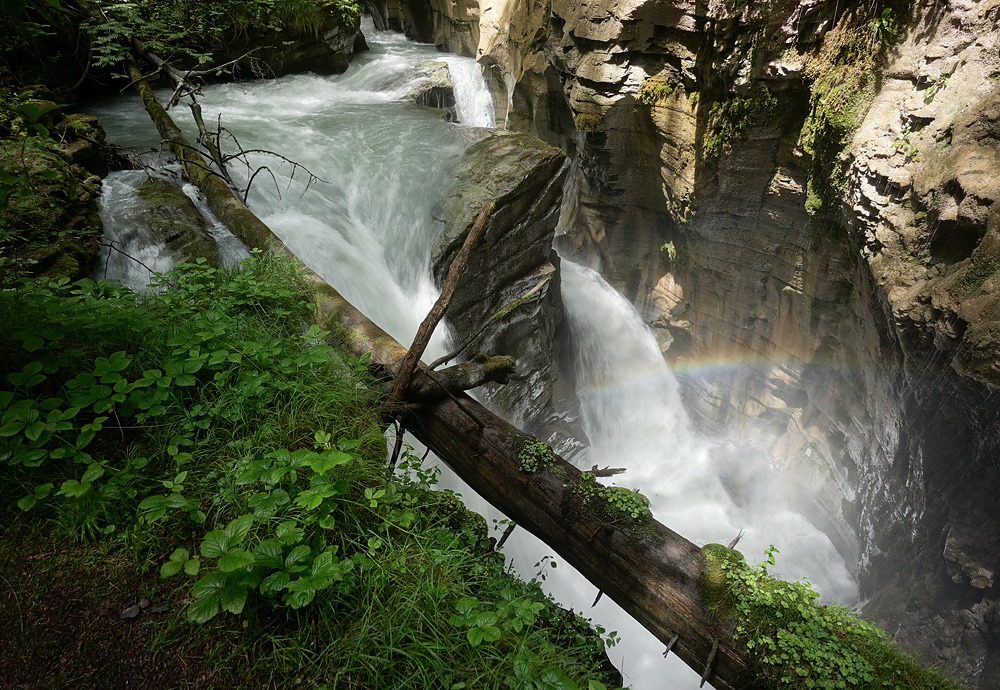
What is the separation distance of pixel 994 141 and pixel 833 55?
2476 mm

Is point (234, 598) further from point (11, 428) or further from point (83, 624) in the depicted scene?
point (11, 428)

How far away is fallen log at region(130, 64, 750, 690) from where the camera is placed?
2.40 metres

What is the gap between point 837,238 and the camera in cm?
635

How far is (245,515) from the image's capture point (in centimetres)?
167

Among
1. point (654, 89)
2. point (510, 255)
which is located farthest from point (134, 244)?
point (654, 89)

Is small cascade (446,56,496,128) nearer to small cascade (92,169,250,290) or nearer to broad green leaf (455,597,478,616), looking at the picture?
small cascade (92,169,250,290)

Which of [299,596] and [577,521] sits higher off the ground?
[299,596]

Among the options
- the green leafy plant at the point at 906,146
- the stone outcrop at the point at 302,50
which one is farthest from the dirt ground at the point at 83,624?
the stone outcrop at the point at 302,50

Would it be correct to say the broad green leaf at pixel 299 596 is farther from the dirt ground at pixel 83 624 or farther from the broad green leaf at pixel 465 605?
the broad green leaf at pixel 465 605

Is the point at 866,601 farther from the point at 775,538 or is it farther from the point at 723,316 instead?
the point at 723,316

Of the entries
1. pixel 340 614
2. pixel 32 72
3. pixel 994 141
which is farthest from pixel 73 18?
pixel 994 141

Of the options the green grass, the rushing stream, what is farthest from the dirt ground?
the rushing stream

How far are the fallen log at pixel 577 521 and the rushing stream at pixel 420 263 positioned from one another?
233 centimetres

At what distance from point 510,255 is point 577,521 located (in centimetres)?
452
